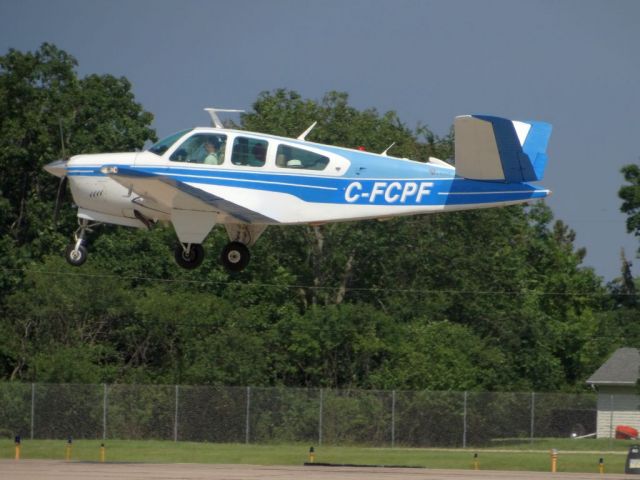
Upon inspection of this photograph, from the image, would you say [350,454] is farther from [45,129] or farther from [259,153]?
[45,129]

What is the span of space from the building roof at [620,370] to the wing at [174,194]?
112 feet

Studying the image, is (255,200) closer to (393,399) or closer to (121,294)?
(393,399)

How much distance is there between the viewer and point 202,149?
23109 millimetres

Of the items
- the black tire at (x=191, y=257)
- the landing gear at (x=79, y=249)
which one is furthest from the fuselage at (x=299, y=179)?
the landing gear at (x=79, y=249)

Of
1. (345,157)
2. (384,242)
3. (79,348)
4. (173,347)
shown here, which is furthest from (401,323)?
(345,157)

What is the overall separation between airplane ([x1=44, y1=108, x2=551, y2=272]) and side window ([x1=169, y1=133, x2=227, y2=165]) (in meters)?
0.02

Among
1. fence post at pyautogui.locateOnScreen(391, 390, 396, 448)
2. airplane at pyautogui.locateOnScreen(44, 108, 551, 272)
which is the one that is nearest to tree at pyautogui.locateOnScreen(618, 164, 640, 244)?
fence post at pyautogui.locateOnScreen(391, 390, 396, 448)

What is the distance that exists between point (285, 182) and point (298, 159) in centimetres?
49

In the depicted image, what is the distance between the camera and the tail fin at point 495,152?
71.2ft

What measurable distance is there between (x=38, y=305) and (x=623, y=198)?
21539mm

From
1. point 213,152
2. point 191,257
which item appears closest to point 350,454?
point 191,257

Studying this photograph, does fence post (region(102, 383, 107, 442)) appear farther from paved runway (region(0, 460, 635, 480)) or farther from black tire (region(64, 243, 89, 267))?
black tire (region(64, 243, 89, 267))

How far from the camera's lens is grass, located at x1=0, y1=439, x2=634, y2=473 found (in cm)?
3131

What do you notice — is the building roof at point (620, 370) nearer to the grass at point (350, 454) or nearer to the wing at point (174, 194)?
the grass at point (350, 454)
